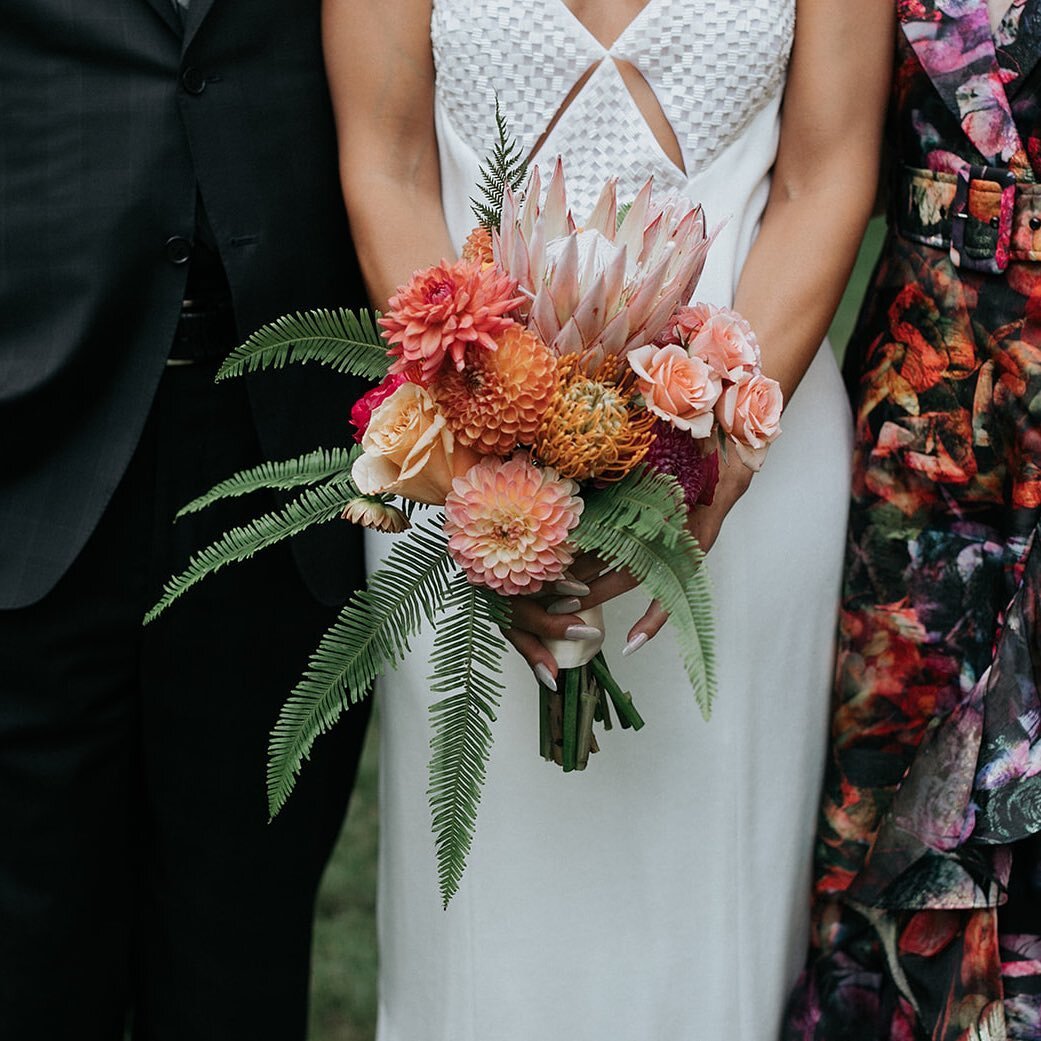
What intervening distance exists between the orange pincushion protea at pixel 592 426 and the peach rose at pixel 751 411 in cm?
9

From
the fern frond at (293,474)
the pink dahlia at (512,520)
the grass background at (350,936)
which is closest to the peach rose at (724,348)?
the pink dahlia at (512,520)

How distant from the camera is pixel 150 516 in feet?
7.53

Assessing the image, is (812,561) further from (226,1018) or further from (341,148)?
(226,1018)

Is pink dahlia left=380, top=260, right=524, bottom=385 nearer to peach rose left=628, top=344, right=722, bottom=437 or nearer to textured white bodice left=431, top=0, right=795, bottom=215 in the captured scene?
peach rose left=628, top=344, right=722, bottom=437

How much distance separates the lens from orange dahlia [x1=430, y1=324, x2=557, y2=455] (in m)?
1.68

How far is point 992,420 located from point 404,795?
3.48 feet

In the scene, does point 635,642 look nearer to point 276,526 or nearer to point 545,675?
point 545,675

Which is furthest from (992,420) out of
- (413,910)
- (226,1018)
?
(226,1018)

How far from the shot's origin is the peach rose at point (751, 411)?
176 centimetres

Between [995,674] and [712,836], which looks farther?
[712,836]

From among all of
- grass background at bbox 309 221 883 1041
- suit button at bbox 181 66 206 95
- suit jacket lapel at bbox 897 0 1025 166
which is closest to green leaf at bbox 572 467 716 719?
suit jacket lapel at bbox 897 0 1025 166

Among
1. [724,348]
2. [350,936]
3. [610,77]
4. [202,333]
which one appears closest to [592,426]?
[724,348]

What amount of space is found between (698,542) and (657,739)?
0.43 meters

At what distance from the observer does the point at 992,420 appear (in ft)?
6.92
